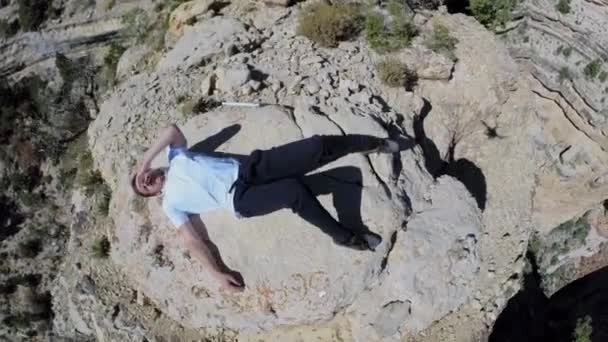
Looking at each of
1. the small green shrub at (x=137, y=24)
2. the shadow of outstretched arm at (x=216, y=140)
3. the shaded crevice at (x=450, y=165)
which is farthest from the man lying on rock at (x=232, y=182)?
the small green shrub at (x=137, y=24)

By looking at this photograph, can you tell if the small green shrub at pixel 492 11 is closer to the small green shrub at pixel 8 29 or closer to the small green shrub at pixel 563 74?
the small green shrub at pixel 563 74

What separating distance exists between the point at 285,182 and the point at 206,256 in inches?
55.9

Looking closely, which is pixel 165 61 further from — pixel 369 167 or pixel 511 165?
pixel 511 165

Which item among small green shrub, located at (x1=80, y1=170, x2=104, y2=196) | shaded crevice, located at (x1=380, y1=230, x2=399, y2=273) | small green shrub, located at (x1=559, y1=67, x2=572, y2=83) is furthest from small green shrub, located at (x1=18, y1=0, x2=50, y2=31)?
small green shrub, located at (x1=559, y1=67, x2=572, y2=83)

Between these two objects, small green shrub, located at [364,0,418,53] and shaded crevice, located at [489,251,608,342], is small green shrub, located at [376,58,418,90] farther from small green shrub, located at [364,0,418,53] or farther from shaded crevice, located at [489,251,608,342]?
shaded crevice, located at [489,251,608,342]

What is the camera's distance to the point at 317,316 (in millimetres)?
8133

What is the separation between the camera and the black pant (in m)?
6.43

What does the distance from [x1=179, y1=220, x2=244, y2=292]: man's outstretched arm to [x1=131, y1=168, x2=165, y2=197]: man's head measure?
544 mm

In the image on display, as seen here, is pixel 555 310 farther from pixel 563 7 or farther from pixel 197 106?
pixel 197 106

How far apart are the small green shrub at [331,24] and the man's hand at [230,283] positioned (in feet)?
13.9

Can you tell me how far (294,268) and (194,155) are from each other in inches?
96.2

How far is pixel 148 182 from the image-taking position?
6.23 m

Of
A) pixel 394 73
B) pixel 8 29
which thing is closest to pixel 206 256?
pixel 394 73

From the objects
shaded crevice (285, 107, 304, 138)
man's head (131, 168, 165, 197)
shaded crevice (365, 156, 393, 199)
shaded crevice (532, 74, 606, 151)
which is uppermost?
man's head (131, 168, 165, 197)
